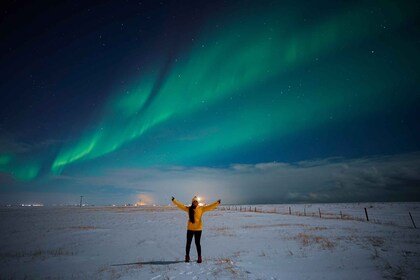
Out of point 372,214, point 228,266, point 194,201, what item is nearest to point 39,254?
point 194,201

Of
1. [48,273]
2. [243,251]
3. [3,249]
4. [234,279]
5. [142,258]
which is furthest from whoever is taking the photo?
[3,249]

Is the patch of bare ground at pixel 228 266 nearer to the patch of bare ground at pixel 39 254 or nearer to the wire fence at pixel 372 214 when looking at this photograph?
the patch of bare ground at pixel 39 254

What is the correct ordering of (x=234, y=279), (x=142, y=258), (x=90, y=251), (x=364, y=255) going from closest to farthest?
(x=234, y=279)
(x=364, y=255)
(x=142, y=258)
(x=90, y=251)

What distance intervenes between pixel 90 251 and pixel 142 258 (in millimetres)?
3691

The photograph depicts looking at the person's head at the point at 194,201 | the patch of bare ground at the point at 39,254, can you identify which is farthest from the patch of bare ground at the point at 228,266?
the patch of bare ground at the point at 39,254

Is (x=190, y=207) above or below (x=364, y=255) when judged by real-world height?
above

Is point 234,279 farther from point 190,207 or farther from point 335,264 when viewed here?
point 335,264

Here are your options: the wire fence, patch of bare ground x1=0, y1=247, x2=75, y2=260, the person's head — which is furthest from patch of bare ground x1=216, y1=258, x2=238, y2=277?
the wire fence

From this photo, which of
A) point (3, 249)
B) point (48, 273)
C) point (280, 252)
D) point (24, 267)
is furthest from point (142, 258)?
point (3, 249)

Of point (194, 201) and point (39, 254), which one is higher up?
point (194, 201)

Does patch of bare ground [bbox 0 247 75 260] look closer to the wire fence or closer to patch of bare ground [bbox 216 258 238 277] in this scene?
patch of bare ground [bbox 216 258 238 277]

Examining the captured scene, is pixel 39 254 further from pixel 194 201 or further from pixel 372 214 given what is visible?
pixel 372 214

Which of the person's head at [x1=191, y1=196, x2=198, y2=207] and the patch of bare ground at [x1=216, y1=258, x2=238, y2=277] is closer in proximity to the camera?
the patch of bare ground at [x1=216, y1=258, x2=238, y2=277]

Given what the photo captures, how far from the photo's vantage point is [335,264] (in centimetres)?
891
